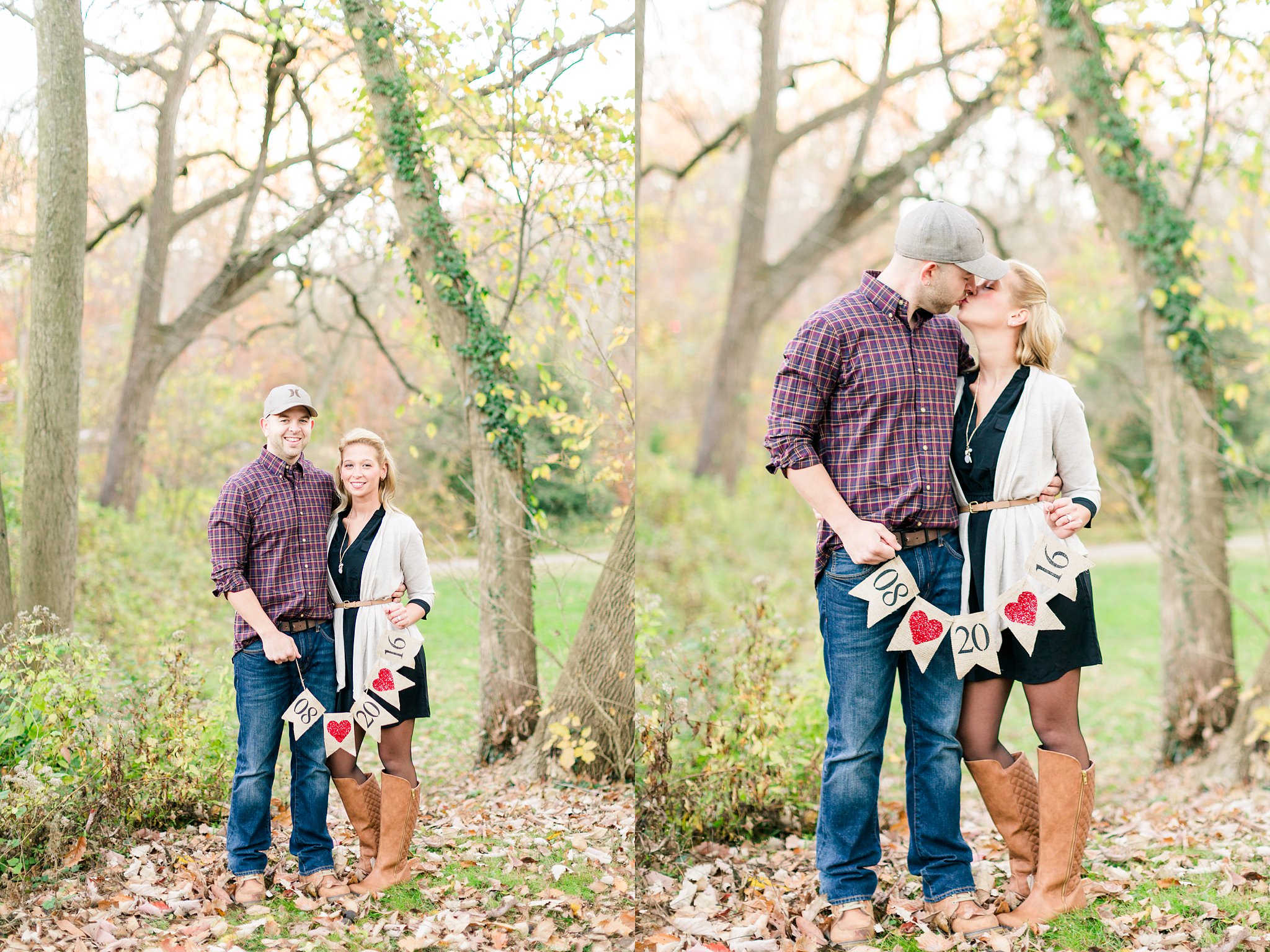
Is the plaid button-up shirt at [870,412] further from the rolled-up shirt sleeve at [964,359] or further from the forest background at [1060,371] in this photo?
the forest background at [1060,371]

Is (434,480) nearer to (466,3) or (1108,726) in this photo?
(466,3)

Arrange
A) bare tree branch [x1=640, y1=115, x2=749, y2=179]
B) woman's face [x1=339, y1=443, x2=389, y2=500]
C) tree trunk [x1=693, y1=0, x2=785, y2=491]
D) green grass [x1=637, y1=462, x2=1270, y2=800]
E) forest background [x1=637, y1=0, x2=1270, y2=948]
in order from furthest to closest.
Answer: tree trunk [x1=693, y1=0, x2=785, y2=491] → bare tree branch [x1=640, y1=115, x2=749, y2=179] → green grass [x1=637, y1=462, x2=1270, y2=800] → forest background [x1=637, y1=0, x2=1270, y2=948] → woman's face [x1=339, y1=443, x2=389, y2=500]

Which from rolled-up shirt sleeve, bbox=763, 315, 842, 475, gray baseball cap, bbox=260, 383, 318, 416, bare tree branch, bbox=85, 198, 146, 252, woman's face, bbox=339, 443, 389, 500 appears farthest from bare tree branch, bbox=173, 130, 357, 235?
rolled-up shirt sleeve, bbox=763, 315, 842, 475

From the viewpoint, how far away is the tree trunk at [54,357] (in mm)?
3289

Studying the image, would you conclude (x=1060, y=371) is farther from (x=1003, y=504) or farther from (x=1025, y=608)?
(x=1025, y=608)

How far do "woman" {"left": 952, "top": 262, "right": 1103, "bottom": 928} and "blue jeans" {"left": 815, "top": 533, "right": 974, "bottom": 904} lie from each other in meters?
0.12

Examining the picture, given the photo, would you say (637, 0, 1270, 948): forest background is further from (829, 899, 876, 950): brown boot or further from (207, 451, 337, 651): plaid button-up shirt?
(207, 451, 337, 651): plaid button-up shirt

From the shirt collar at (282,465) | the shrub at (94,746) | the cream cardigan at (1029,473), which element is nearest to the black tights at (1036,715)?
the cream cardigan at (1029,473)

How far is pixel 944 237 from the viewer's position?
2.73 metres

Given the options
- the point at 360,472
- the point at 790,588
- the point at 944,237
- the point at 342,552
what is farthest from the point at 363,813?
the point at 790,588

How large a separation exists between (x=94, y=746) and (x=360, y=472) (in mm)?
1188

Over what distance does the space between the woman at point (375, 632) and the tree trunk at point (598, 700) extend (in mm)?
476

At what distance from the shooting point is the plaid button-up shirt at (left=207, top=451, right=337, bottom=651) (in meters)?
2.99

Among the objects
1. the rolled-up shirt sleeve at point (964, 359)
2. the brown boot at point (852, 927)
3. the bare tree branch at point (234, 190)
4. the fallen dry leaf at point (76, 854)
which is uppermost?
the bare tree branch at point (234, 190)
